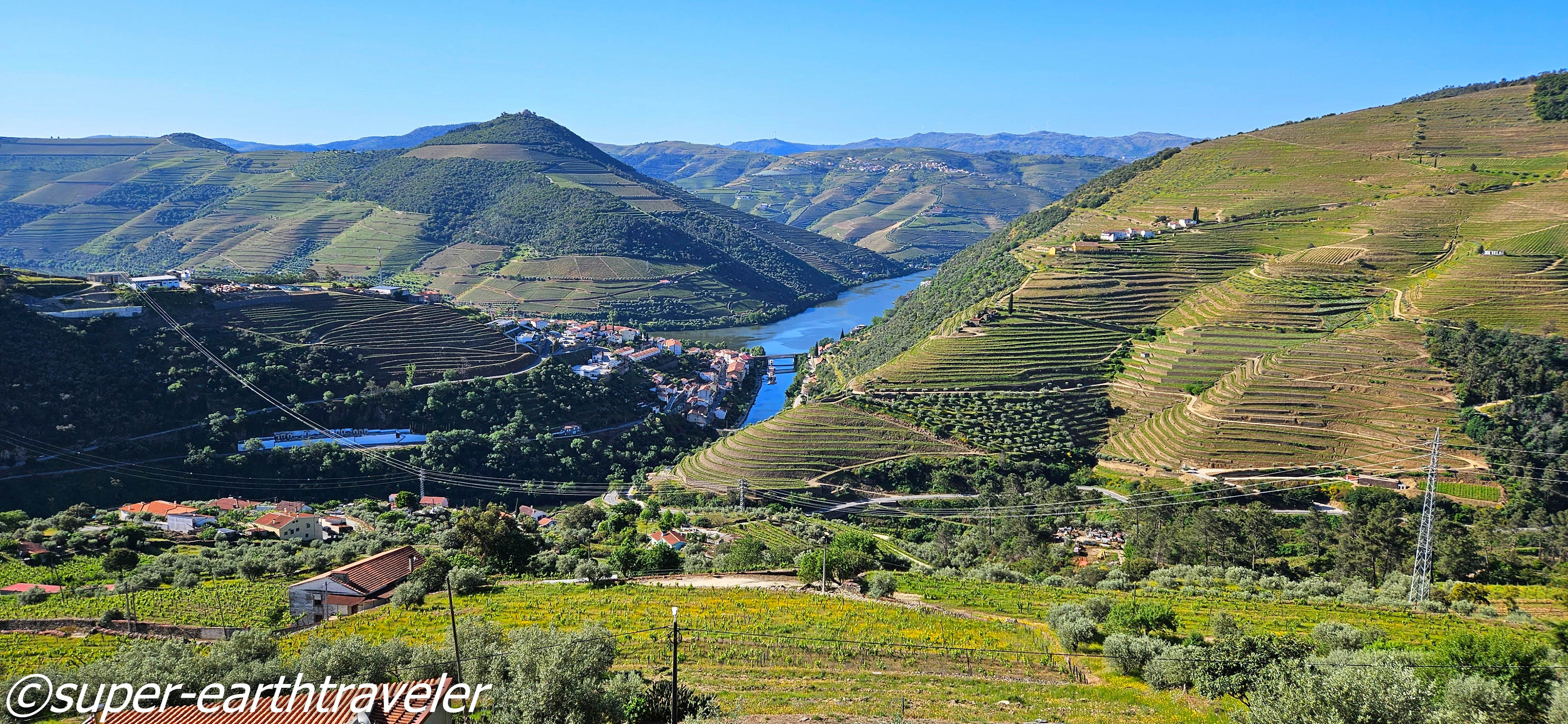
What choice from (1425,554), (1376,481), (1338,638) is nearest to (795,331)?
(1376,481)

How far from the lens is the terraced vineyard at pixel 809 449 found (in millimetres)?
47500

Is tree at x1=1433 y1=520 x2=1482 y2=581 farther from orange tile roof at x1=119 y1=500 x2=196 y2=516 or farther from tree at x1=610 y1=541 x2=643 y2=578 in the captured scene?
orange tile roof at x1=119 y1=500 x2=196 y2=516

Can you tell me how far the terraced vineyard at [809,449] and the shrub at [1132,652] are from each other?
29.7m

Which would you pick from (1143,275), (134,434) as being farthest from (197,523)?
(1143,275)

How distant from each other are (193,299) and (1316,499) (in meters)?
62.5

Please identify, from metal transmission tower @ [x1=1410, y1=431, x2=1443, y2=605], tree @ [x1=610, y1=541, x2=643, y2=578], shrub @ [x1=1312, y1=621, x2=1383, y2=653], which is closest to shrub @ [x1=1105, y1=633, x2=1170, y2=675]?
shrub @ [x1=1312, y1=621, x2=1383, y2=653]

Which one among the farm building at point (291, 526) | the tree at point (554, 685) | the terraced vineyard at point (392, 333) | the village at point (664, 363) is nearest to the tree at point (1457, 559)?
the tree at point (554, 685)

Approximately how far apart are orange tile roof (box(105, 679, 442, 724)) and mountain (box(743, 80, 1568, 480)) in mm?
37202

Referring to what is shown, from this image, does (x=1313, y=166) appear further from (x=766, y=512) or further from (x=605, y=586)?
(x=605, y=586)

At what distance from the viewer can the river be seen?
79375 mm

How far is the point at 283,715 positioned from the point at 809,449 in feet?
125

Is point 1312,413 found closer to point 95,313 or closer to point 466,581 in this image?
point 466,581

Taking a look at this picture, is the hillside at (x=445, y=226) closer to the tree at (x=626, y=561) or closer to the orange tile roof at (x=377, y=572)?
the orange tile roof at (x=377, y=572)

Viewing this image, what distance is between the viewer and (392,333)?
58.7 meters
